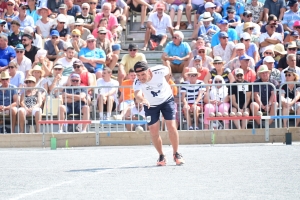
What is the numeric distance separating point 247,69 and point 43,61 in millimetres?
5386

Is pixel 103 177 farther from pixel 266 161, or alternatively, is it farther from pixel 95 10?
pixel 95 10

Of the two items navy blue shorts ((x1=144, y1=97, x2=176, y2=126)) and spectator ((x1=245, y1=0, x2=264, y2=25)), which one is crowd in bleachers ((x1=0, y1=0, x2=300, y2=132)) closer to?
spectator ((x1=245, y1=0, x2=264, y2=25))

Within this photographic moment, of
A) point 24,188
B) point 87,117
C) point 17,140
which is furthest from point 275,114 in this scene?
point 24,188

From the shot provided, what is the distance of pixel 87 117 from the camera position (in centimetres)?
1922

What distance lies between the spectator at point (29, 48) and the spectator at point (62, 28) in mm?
986

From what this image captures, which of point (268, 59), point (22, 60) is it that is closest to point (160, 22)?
point (22, 60)

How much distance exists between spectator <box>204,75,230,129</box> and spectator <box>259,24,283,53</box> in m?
3.89

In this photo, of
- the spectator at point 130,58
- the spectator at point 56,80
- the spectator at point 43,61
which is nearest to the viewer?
the spectator at point 56,80

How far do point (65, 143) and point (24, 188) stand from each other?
Answer: 8.80 metres

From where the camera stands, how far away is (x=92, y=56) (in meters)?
21.8

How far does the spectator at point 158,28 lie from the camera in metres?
23.2

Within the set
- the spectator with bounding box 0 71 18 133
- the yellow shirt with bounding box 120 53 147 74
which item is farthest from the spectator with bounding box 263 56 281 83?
the spectator with bounding box 0 71 18 133

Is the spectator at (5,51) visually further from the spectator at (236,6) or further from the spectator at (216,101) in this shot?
the spectator at (236,6)

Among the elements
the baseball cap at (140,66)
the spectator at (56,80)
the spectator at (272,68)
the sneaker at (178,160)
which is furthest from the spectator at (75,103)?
the sneaker at (178,160)
